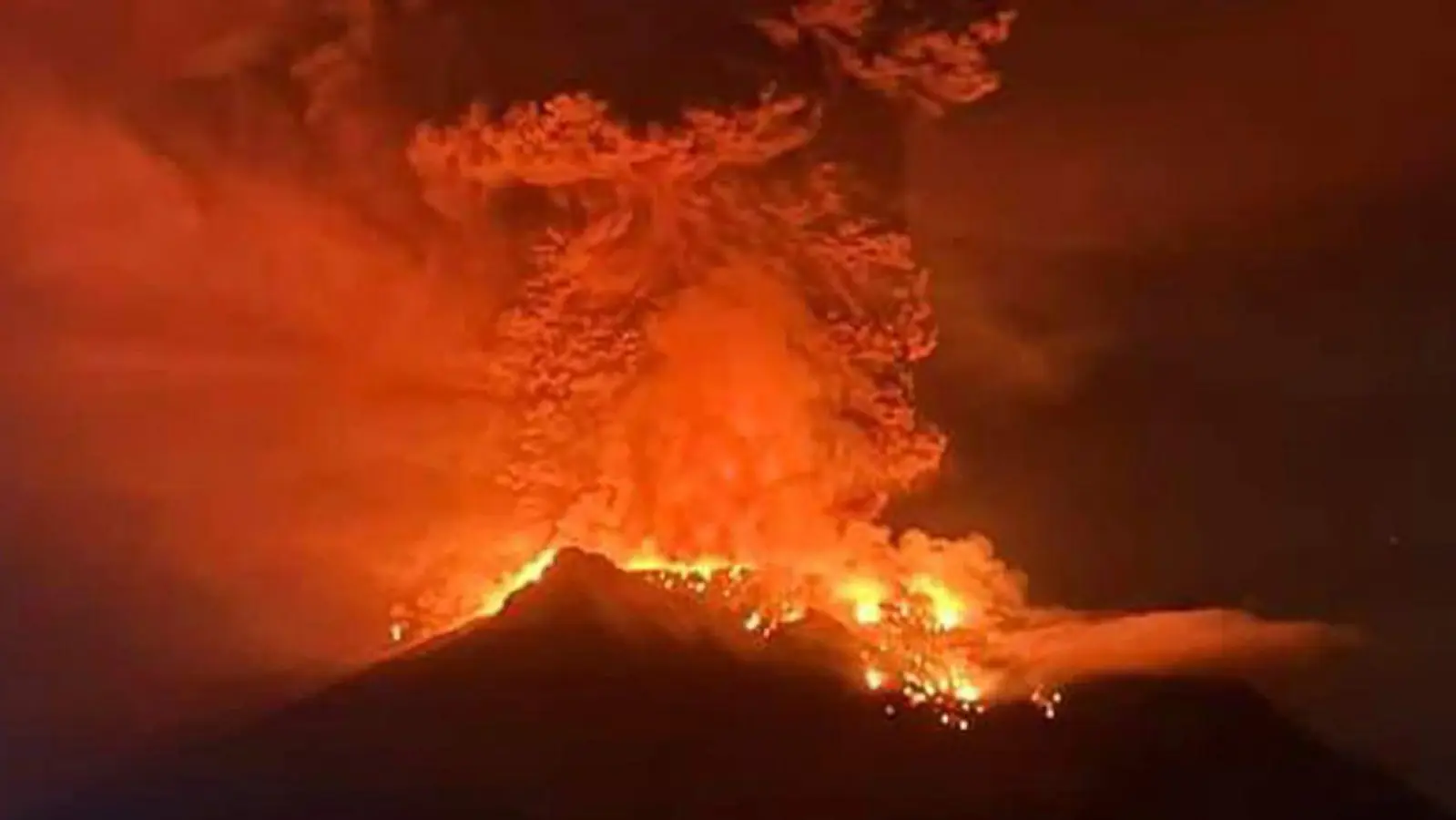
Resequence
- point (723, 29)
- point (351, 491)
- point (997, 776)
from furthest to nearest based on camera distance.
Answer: point (997, 776) < point (351, 491) < point (723, 29)

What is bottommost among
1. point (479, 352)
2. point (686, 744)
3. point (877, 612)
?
point (686, 744)

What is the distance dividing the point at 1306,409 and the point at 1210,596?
0.54 metres

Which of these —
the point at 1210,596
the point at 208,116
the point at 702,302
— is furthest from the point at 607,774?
the point at 208,116

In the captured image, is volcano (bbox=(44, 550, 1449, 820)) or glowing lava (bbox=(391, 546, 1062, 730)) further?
volcano (bbox=(44, 550, 1449, 820))

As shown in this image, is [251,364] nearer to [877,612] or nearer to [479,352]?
[479,352]

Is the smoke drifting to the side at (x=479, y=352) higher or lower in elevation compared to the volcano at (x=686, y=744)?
higher

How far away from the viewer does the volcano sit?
4.43m

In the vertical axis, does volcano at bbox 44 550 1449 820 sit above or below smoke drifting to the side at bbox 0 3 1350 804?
below

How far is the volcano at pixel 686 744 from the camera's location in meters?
4.43

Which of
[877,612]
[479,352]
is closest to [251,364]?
[479,352]

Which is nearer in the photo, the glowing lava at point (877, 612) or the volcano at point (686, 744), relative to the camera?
the glowing lava at point (877, 612)

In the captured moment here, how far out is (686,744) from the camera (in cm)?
502

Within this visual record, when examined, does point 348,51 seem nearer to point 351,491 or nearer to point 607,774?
point 351,491

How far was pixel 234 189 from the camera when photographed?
4.12 metres
